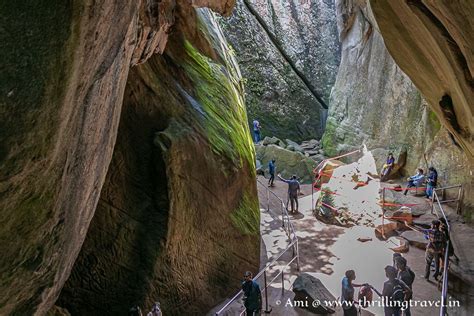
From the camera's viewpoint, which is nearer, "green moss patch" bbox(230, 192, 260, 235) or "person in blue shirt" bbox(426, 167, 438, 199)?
"green moss patch" bbox(230, 192, 260, 235)

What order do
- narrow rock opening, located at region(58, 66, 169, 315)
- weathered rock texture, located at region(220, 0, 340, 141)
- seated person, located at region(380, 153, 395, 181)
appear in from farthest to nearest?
1. weathered rock texture, located at region(220, 0, 340, 141)
2. seated person, located at region(380, 153, 395, 181)
3. narrow rock opening, located at region(58, 66, 169, 315)

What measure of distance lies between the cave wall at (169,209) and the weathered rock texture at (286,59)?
64.1 ft

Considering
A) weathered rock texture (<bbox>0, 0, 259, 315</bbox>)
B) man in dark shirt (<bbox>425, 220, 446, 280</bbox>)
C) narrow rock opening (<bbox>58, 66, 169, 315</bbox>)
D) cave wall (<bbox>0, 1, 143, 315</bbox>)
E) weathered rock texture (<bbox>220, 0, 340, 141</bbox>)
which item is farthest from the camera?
weathered rock texture (<bbox>220, 0, 340, 141</bbox>)

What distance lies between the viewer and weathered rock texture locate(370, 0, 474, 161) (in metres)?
6.50

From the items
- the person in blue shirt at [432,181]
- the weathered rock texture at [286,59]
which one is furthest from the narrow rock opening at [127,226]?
the weathered rock texture at [286,59]

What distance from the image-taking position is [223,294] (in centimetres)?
1059

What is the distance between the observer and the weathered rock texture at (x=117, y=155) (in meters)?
3.80

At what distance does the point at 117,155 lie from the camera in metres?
9.21

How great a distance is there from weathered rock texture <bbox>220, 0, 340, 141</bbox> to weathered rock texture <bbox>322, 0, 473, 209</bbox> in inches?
152

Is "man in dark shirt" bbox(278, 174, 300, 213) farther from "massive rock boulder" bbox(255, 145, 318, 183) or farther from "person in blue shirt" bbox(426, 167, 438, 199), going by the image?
"massive rock boulder" bbox(255, 145, 318, 183)

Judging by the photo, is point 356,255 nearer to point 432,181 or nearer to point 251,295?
point 432,181

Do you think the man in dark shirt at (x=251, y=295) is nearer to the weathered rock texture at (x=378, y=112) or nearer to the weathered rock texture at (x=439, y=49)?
the weathered rock texture at (x=439, y=49)

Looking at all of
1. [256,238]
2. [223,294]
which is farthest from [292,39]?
[223,294]

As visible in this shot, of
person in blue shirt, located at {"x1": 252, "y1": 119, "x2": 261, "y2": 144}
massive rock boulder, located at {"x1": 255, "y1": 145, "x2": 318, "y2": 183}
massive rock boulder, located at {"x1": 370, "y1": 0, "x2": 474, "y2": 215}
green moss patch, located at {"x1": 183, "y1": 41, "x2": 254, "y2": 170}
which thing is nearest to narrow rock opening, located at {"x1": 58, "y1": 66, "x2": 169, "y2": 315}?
green moss patch, located at {"x1": 183, "y1": 41, "x2": 254, "y2": 170}
